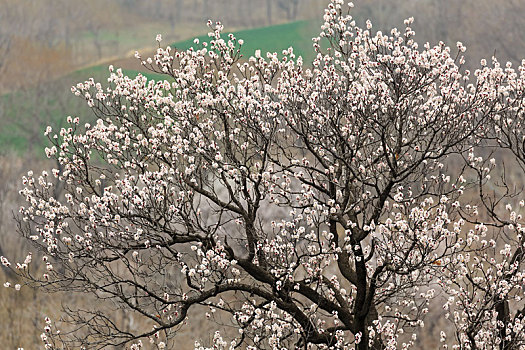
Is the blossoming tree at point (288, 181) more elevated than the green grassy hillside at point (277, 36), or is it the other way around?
the green grassy hillside at point (277, 36)

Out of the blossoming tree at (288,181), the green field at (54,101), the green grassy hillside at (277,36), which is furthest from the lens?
the green field at (54,101)

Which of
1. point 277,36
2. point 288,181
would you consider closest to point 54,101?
point 277,36

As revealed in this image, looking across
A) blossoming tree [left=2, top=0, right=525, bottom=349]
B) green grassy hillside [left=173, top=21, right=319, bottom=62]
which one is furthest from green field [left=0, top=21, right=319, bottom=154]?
blossoming tree [left=2, top=0, right=525, bottom=349]

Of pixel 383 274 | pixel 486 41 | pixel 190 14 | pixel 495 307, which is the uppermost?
pixel 190 14

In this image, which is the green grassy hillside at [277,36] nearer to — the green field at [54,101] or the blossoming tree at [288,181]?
the green field at [54,101]

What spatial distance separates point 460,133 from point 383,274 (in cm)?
262

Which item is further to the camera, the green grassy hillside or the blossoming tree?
the green grassy hillside

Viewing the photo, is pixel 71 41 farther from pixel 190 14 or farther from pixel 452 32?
pixel 452 32

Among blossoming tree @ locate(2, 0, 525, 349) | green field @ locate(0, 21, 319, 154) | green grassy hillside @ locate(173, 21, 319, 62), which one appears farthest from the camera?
green field @ locate(0, 21, 319, 154)

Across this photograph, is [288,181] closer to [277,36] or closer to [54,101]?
[277,36]

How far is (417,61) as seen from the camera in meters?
8.50

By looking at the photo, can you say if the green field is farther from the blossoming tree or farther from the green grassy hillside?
the blossoming tree

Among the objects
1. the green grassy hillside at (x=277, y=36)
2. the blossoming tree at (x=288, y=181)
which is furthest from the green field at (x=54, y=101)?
the blossoming tree at (x=288, y=181)

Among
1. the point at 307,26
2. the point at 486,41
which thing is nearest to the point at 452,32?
the point at 486,41
